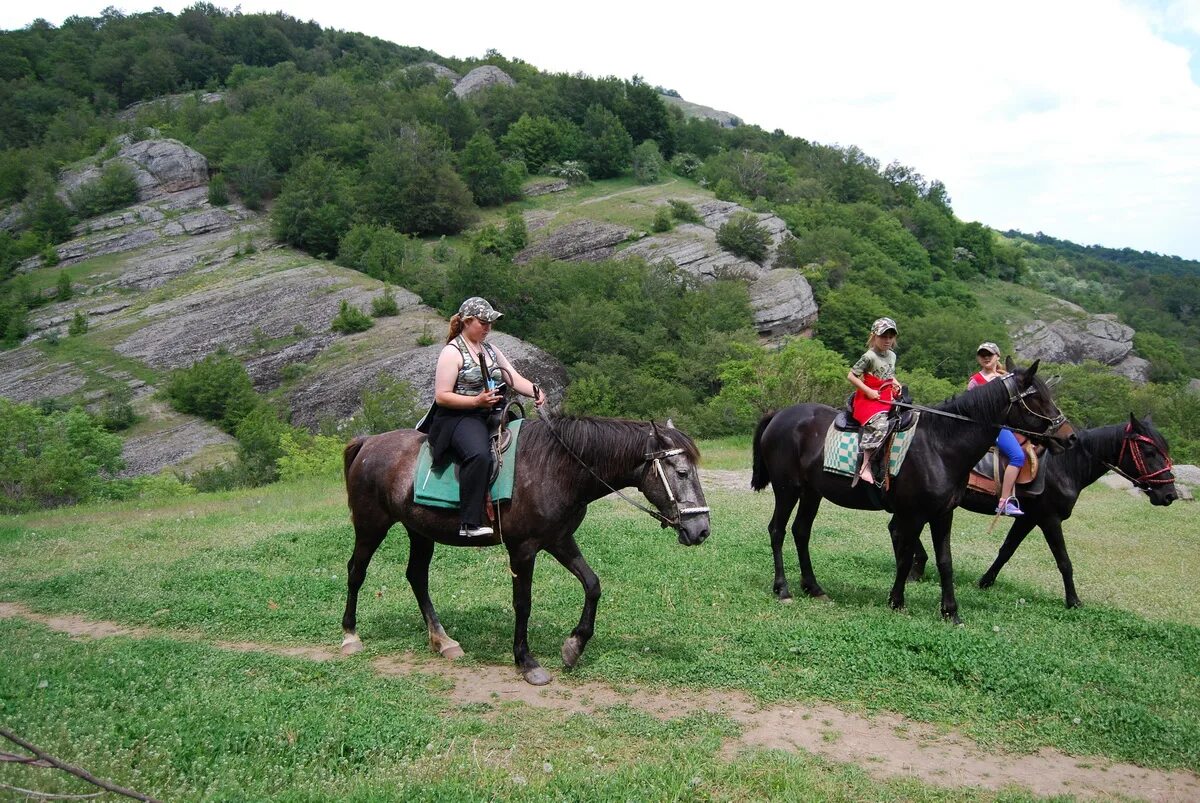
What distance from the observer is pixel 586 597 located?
7.70m

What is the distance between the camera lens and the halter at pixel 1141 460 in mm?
10570

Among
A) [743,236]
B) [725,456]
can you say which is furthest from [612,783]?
[743,236]

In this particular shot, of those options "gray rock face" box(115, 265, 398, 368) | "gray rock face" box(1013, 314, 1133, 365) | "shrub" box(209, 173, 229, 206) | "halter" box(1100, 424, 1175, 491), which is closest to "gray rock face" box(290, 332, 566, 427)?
"gray rock face" box(115, 265, 398, 368)

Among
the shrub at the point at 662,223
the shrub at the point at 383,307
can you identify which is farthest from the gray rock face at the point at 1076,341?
the shrub at the point at 383,307

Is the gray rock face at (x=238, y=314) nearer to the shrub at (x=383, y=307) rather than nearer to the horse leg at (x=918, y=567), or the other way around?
the shrub at (x=383, y=307)

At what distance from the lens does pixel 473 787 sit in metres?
5.01

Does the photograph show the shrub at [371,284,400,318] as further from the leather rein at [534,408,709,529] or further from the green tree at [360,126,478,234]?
the leather rein at [534,408,709,529]

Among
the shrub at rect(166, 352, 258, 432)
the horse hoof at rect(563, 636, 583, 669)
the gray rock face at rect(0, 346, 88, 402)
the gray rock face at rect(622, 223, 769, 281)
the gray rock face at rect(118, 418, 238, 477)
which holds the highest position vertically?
the gray rock face at rect(622, 223, 769, 281)

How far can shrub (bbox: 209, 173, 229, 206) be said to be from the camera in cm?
7831

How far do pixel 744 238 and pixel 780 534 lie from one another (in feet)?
236

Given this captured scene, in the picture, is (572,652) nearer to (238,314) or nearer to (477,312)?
(477,312)

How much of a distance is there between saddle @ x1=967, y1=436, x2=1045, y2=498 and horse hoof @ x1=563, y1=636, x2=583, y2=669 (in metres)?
6.20

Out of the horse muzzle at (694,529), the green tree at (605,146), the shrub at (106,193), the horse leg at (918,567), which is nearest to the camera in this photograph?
the horse muzzle at (694,529)

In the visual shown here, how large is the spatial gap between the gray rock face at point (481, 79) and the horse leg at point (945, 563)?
133m
